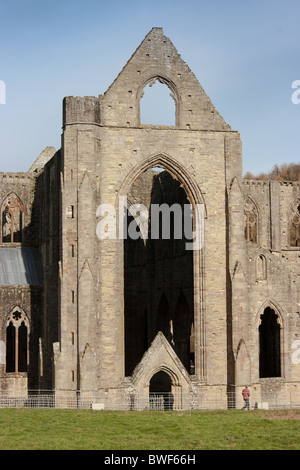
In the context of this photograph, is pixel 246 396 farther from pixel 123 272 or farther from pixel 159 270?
pixel 159 270

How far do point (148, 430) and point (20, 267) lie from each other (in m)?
15.4

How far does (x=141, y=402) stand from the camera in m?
32.9

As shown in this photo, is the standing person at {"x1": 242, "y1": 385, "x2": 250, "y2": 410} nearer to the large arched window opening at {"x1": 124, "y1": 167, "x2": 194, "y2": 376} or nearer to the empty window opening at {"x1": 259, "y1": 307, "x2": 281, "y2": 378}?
the empty window opening at {"x1": 259, "y1": 307, "x2": 281, "y2": 378}

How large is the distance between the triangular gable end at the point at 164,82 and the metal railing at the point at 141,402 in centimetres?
1051

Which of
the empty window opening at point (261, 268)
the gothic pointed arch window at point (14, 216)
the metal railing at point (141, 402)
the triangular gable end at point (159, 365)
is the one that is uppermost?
the gothic pointed arch window at point (14, 216)

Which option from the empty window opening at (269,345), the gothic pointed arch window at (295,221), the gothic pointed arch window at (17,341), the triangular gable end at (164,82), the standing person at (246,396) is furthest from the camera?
the gothic pointed arch window at (295,221)

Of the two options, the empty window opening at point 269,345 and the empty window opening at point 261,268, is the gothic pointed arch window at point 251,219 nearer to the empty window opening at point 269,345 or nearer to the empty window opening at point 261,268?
the empty window opening at point 269,345

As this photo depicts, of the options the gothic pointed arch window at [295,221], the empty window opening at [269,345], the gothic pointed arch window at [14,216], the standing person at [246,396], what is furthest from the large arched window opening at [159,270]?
the gothic pointed arch window at [295,221]

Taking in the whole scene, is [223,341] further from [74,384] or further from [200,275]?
[74,384]

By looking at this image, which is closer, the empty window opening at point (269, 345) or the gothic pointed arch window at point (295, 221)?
the empty window opening at point (269, 345)

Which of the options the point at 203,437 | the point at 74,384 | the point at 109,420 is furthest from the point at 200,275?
the point at 203,437

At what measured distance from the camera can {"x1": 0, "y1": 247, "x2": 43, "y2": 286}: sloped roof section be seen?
38.3 metres

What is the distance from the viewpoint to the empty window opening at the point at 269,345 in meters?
37.2

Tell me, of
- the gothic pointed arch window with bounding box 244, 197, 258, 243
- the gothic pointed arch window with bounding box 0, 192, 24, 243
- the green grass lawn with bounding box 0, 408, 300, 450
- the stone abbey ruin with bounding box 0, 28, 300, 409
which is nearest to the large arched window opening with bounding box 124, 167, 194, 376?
the stone abbey ruin with bounding box 0, 28, 300, 409
